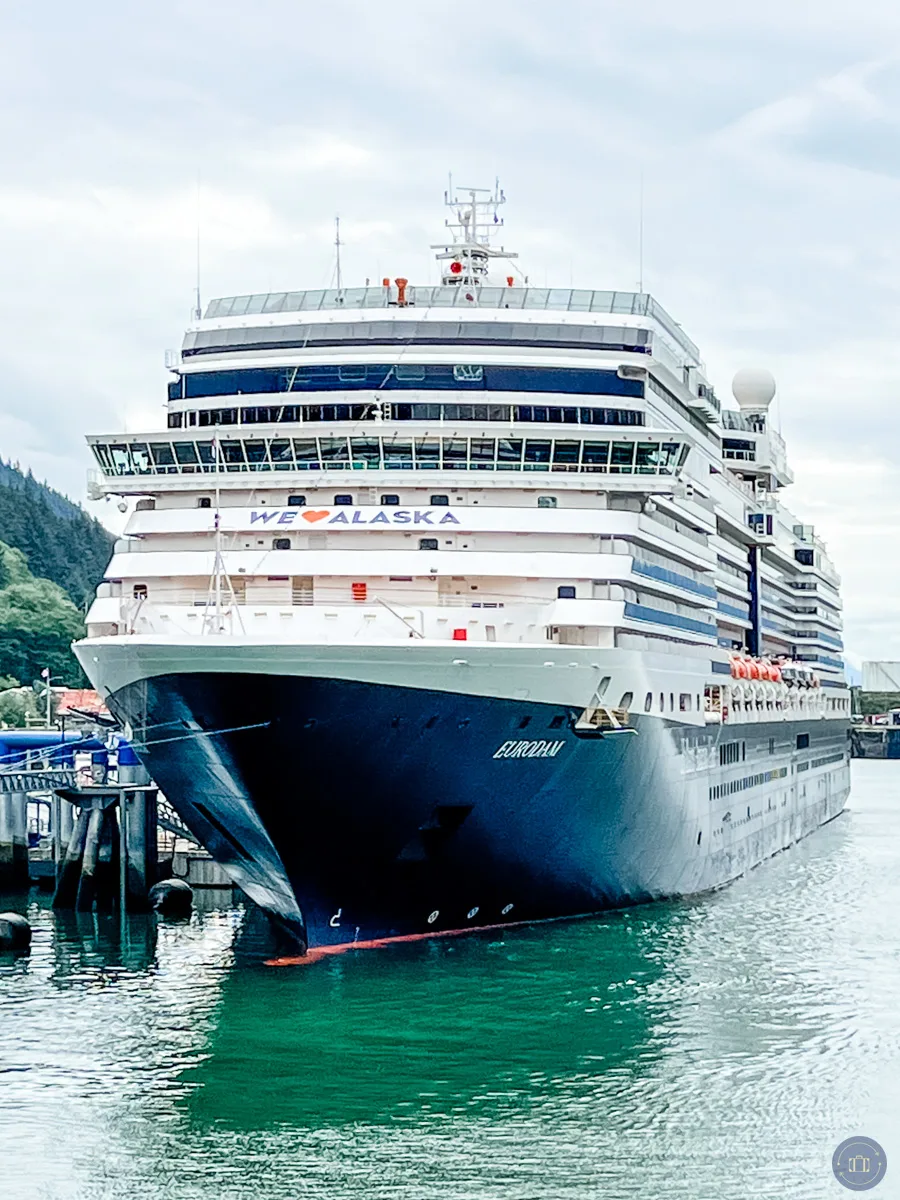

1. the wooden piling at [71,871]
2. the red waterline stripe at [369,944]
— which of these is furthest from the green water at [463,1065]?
the wooden piling at [71,871]

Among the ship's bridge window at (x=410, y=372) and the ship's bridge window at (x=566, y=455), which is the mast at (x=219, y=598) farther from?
the ship's bridge window at (x=566, y=455)

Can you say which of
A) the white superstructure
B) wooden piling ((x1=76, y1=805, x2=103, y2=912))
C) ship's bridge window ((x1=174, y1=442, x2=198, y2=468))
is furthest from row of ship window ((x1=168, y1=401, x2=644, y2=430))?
wooden piling ((x1=76, y1=805, x2=103, y2=912))

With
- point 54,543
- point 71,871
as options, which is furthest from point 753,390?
point 54,543

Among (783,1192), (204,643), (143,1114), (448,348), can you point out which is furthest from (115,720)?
(783,1192)

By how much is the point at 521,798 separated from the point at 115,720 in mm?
8493

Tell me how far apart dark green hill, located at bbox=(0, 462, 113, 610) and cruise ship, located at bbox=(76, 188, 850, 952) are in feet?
364

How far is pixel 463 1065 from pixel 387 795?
562cm

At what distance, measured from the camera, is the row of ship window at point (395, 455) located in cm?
3584

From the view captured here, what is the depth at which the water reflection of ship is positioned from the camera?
2570 centimetres

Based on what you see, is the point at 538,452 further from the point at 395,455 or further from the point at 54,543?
the point at 54,543

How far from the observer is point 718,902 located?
43.7 meters

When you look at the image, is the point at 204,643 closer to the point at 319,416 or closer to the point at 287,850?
the point at 287,850

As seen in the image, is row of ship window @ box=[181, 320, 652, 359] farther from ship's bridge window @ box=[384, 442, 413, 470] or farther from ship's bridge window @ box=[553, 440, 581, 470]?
ship's bridge window @ box=[384, 442, 413, 470]

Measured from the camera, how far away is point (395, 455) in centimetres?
3594
